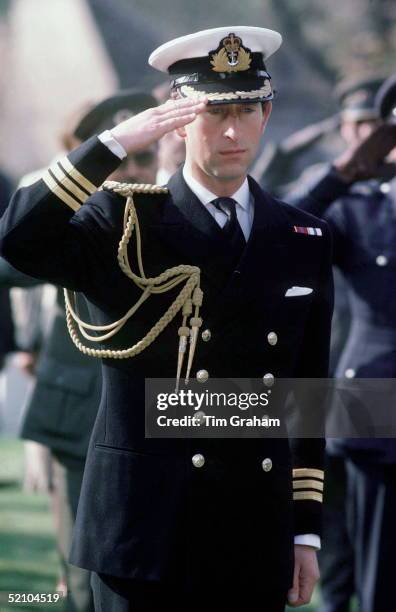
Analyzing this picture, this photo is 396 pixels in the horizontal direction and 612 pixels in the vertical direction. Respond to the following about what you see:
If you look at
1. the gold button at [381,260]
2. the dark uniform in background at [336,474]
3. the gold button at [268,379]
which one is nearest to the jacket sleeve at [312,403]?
the gold button at [268,379]

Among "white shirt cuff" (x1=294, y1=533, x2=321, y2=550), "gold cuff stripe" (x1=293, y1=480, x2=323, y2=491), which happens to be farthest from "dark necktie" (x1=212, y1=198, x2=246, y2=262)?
"white shirt cuff" (x1=294, y1=533, x2=321, y2=550)

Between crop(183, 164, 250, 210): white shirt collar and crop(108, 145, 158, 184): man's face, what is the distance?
1.60 m

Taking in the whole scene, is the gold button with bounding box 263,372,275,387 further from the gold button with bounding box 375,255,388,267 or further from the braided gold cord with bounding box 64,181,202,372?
the gold button with bounding box 375,255,388,267

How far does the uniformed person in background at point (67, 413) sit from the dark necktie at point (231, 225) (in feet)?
5.47

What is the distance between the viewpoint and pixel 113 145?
3691mm

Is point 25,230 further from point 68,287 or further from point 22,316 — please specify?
point 22,316

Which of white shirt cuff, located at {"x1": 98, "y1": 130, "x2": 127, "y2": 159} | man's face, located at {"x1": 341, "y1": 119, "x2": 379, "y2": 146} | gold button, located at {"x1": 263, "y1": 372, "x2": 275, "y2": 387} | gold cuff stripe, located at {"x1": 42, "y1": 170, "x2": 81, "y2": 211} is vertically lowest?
gold button, located at {"x1": 263, "y1": 372, "x2": 275, "y2": 387}

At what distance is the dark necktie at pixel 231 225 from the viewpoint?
388 cm

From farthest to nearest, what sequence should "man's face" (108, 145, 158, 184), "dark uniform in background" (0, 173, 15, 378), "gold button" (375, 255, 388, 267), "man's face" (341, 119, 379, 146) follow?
"dark uniform in background" (0, 173, 15, 378) → "man's face" (341, 119, 379, 146) → "gold button" (375, 255, 388, 267) → "man's face" (108, 145, 158, 184)

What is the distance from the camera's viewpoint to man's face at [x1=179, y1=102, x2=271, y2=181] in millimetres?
3803

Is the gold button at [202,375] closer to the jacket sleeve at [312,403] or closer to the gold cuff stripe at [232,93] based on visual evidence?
the jacket sleeve at [312,403]

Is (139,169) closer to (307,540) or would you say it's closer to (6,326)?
(307,540)

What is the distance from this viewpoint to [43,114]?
41.9ft

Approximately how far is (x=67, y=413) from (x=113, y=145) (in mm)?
2181
